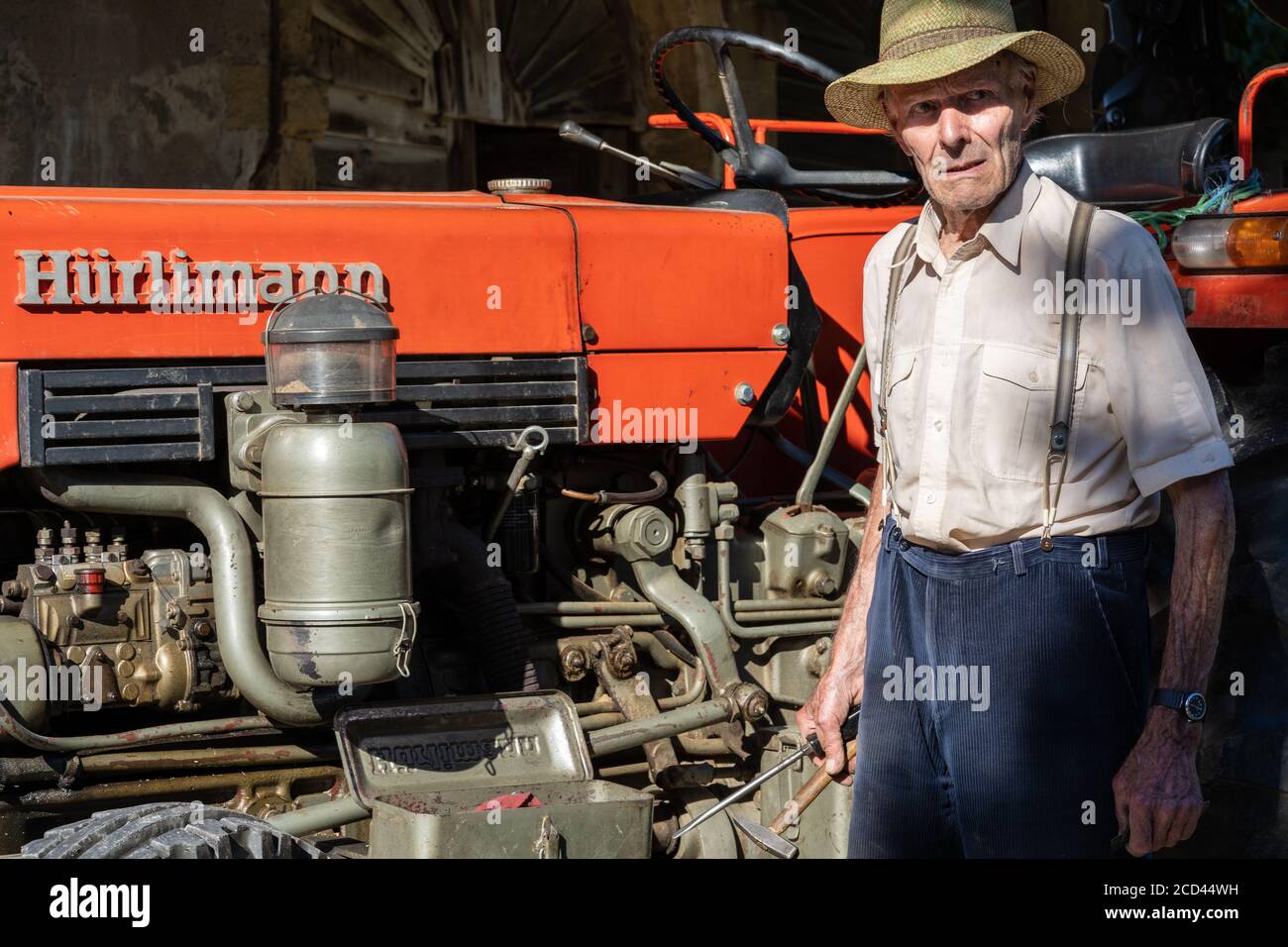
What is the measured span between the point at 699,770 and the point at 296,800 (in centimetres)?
82

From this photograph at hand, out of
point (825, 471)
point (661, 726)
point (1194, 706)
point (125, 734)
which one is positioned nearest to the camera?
point (1194, 706)

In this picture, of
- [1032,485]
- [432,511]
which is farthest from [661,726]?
[1032,485]

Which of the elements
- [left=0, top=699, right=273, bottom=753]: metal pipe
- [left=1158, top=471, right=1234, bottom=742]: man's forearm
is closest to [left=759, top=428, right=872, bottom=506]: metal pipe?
[left=0, top=699, right=273, bottom=753]: metal pipe

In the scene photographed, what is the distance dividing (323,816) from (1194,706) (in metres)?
1.56

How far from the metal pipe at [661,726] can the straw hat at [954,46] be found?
1405mm

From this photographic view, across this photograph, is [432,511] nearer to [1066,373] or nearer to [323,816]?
[323,816]

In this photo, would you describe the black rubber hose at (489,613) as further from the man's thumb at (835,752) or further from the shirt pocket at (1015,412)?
the shirt pocket at (1015,412)

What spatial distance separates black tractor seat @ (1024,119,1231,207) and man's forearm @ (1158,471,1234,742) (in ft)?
6.05

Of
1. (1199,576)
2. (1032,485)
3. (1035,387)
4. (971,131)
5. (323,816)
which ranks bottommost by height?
(323,816)

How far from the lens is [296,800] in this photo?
3236mm

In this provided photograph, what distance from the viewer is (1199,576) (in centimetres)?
226

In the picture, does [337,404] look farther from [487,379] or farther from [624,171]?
[624,171]
